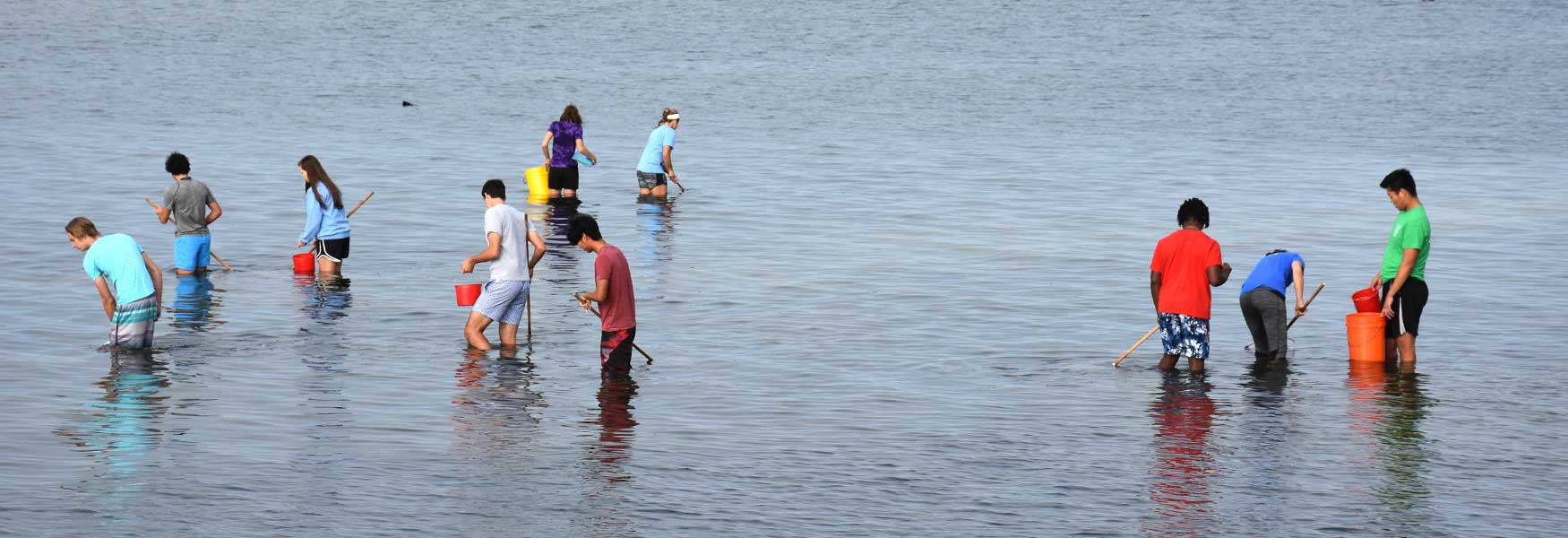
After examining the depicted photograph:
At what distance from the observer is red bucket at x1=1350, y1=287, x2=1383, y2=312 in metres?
14.0

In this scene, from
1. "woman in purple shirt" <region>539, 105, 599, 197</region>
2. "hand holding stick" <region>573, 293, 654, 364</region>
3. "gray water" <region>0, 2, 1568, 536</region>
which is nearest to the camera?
"gray water" <region>0, 2, 1568, 536</region>

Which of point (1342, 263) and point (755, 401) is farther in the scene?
point (1342, 263)

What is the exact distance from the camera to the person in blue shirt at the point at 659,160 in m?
25.5

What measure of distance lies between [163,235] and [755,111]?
30.4m

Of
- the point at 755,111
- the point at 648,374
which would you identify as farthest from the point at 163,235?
the point at 755,111

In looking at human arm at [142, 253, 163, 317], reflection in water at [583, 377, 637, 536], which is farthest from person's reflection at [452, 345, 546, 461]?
human arm at [142, 253, 163, 317]

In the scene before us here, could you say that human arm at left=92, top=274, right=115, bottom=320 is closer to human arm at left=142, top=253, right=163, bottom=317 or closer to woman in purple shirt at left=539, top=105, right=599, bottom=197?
human arm at left=142, top=253, right=163, bottom=317

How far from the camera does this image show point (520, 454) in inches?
435

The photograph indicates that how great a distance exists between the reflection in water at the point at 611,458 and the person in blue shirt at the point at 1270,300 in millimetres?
4989

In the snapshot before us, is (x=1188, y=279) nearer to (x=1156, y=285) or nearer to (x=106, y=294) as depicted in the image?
(x=1156, y=285)

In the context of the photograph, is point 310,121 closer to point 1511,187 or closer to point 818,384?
point 1511,187

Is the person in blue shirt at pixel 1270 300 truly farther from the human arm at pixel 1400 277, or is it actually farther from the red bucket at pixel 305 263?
the red bucket at pixel 305 263

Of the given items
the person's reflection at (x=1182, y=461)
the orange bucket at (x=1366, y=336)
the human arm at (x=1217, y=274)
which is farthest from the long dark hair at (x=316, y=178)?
the orange bucket at (x=1366, y=336)

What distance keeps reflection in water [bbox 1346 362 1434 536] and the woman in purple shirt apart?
12.9 metres
